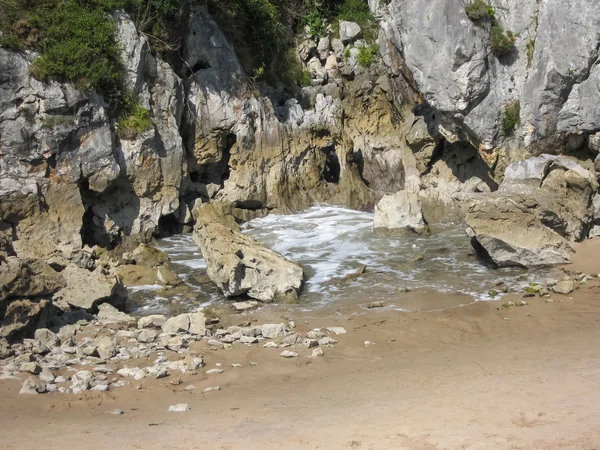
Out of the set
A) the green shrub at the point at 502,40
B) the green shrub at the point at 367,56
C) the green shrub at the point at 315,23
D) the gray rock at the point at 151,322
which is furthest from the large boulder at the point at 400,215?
the green shrub at the point at 315,23

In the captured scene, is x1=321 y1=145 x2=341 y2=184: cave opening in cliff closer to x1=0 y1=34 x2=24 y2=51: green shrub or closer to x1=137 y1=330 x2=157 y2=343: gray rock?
x1=0 y1=34 x2=24 y2=51: green shrub

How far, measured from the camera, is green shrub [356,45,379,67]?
1812 cm

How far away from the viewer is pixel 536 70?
1373 centimetres

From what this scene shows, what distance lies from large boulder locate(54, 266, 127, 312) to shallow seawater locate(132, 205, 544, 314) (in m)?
0.53

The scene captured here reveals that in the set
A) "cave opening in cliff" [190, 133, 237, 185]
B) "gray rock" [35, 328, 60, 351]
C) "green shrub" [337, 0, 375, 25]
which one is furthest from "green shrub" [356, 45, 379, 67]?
"gray rock" [35, 328, 60, 351]

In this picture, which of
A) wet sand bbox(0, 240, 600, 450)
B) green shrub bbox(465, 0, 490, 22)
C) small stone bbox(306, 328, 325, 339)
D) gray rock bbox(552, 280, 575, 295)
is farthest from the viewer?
green shrub bbox(465, 0, 490, 22)

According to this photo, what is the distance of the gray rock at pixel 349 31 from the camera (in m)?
18.7

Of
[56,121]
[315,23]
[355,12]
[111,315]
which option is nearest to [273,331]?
[111,315]

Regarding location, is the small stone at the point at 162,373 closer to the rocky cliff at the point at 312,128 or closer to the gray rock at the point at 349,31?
the rocky cliff at the point at 312,128

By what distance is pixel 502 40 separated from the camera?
13891 mm

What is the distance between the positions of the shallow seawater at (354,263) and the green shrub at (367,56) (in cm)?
520

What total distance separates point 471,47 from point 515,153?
2590 mm

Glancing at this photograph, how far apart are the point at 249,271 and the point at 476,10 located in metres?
8.17

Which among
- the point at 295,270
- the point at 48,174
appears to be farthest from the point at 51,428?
the point at 48,174
